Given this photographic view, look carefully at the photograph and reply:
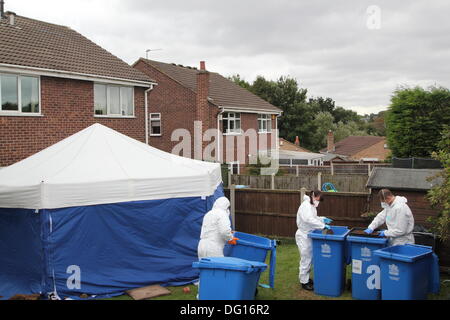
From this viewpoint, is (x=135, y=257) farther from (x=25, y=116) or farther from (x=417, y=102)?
(x=417, y=102)

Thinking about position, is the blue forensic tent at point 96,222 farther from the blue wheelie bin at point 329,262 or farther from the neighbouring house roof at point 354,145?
the neighbouring house roof at point 354,145

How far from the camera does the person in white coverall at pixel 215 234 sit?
7.50 meters

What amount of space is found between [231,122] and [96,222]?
20.0 metres

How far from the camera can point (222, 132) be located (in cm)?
2692

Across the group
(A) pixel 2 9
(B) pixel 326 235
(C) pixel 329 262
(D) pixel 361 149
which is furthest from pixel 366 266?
(D) pixel 361 149

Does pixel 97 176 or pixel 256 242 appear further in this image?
pixel 97 176

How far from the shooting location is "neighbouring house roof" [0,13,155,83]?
552 inches

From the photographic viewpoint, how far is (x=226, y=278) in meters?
6.55

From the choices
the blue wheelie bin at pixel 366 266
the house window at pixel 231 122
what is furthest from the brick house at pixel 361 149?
the blue wheelie bin at pixel 366 266

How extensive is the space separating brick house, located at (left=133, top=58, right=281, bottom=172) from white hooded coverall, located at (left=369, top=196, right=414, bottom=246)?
734 inches

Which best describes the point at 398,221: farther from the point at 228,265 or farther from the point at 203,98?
the point at 203,98

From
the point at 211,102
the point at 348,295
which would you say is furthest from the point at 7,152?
the point at 211,102

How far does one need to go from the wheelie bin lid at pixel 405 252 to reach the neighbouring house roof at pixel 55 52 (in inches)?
452
